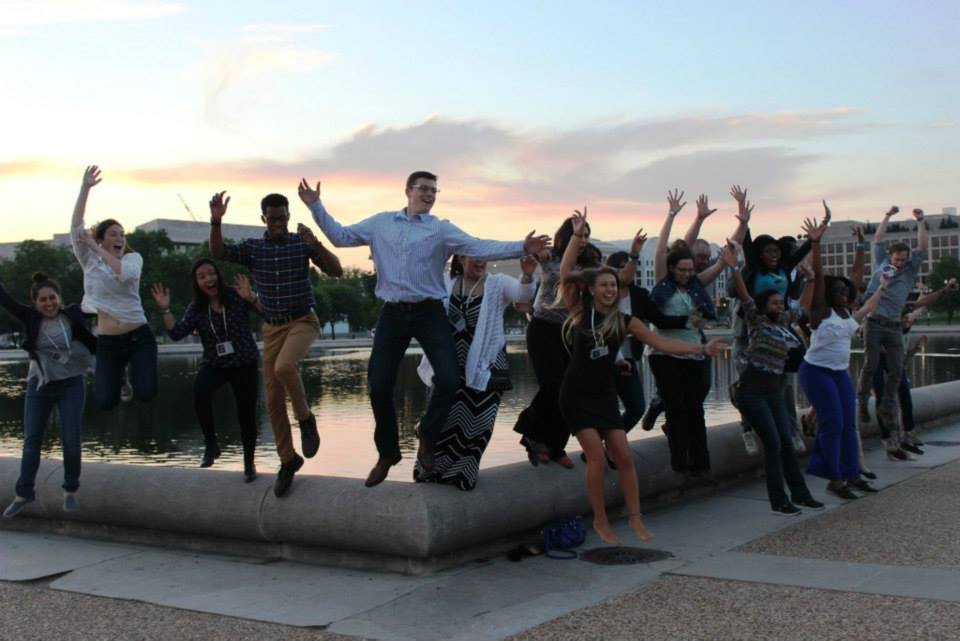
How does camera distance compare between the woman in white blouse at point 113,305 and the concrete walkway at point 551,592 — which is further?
the woman in white blouse at point 113,305

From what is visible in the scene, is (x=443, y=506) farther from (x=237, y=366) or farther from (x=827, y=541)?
(x=827, y=541)

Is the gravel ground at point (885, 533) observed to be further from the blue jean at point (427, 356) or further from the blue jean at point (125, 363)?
the blue jean at point (125, 363)

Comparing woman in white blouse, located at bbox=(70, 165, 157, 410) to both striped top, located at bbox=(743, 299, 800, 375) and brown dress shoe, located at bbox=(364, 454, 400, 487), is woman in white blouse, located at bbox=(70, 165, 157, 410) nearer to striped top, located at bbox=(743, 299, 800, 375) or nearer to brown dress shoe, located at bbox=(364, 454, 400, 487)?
brown dress shoe, located at bbox=(364, 454, 400, 487)

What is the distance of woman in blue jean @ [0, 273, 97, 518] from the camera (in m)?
8.31

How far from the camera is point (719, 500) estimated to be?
9625mm

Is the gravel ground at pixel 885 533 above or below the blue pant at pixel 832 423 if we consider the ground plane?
below

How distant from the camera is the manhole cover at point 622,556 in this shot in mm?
7176

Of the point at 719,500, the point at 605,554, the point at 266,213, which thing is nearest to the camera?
the point at 605,554

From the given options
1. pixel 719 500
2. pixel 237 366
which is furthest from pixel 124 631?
pixel 719 500

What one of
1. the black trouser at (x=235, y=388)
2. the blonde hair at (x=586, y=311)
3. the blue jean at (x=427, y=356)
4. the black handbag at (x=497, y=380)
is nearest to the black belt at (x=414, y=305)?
the blue jean at (x=427, y=356)

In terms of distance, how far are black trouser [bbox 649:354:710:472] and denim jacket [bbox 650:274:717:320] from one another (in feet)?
1.30

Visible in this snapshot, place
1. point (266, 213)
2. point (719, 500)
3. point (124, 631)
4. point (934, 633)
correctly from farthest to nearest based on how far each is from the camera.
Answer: point (719, 500)
point (266, 213)
point (124, 631)
point (934, 633)

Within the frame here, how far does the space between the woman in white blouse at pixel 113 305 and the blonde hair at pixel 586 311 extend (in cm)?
320

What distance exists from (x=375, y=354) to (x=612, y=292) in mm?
1581
